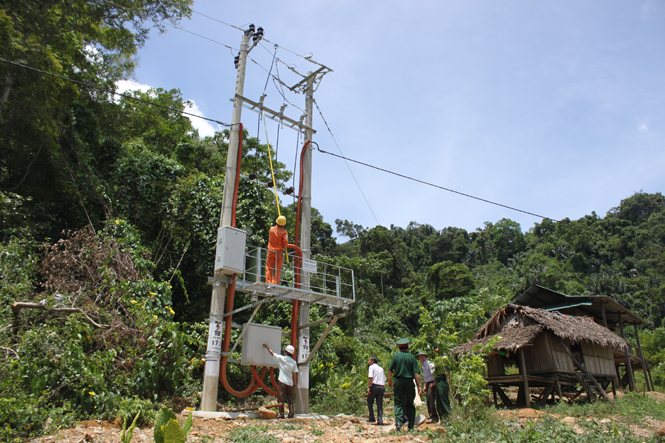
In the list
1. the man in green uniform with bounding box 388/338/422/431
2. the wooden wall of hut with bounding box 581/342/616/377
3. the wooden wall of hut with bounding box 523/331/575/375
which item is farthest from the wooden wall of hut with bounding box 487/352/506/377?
the man in green uniform with bounding box 388/338/422/431

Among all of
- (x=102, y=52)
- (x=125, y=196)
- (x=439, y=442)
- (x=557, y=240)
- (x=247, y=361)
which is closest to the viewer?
(x=439, y=442)

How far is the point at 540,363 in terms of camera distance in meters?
14.0

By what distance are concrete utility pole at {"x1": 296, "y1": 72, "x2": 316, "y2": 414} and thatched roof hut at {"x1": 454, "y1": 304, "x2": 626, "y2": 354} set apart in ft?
19.4

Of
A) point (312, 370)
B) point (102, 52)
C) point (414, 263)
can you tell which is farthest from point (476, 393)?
point (414, 263)

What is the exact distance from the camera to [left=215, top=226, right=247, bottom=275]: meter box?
925 cm

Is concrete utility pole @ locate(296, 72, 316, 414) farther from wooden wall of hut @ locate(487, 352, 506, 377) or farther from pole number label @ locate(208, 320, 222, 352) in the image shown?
wooden wall of hut @ locate(487, 352, 506, 377)

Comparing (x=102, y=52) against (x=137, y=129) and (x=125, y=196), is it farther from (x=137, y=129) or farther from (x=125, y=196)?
(x=125, y=196)

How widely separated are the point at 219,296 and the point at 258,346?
1.44 meters

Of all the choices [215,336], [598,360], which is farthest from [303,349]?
[598,360]

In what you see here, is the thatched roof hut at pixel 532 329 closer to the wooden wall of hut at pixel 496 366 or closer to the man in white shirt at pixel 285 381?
the wooden wall of hut at pixel 496 366

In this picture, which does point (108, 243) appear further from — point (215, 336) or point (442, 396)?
point (442, 396)

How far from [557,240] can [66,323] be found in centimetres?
7406

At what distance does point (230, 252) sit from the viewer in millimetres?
9336

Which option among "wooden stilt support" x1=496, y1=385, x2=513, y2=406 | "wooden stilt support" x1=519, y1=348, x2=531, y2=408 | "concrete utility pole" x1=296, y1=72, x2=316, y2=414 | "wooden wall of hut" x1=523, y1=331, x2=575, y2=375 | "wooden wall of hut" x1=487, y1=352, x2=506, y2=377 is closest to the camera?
"concrete utility pole" x1=296, y1=72, x2=316, y2=414
